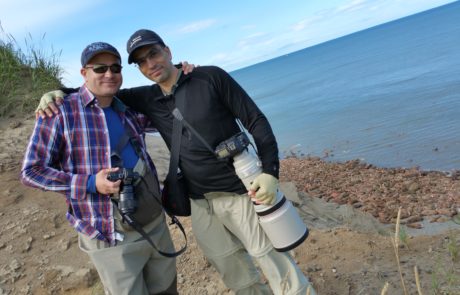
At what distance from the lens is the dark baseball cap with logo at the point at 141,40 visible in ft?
10.8

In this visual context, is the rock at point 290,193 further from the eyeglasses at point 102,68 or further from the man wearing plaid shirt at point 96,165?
the eyeglasses at point 102,68

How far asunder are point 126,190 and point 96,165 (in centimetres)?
34

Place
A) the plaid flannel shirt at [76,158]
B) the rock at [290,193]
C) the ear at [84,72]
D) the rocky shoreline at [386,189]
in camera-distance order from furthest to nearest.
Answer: the rocky shoreline at [386,189] < the rock at [290,193] < the ear at [84,72] < the plaid flannel shirt at [76,158]

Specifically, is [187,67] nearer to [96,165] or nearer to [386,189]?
[96,165]

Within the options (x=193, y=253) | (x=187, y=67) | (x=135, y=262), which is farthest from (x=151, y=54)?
(x=193, y=253)

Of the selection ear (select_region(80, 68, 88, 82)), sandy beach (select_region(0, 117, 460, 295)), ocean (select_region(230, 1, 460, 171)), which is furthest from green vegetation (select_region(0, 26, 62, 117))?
ocean (select_region(230, 1, 460, 171))

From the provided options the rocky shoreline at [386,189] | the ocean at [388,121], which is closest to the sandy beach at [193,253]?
the rocky shoreline at [386,189]

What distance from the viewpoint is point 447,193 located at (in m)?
9.88

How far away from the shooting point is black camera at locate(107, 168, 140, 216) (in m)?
2.97

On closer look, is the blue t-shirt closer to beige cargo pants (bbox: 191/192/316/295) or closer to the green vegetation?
beige cargo pants (bbox: 191/192/316/295)

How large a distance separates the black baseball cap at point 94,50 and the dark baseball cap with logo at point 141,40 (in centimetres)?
14

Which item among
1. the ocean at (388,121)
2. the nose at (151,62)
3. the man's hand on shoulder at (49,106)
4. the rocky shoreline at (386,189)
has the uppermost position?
the nose at (151,62)

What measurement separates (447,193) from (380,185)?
5.84ft

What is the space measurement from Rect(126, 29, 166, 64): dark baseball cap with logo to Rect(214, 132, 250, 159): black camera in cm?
100
